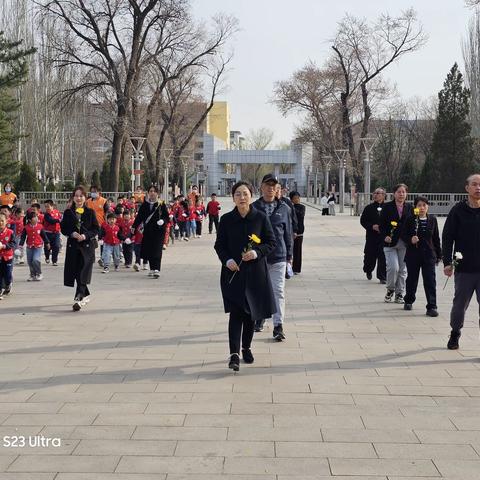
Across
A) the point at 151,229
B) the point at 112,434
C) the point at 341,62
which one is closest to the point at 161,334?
the point at 112,434

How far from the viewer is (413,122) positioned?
71625mm

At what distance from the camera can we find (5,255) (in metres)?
10.9

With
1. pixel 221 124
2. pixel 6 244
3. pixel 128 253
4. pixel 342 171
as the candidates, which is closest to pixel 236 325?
pixel 6 244

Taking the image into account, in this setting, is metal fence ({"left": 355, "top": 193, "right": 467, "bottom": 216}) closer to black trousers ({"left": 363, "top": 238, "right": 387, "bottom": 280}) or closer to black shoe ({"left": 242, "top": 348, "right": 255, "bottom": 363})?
black trousers ({"left": 363, "top": 238, "right": 387, "bottom": 280})

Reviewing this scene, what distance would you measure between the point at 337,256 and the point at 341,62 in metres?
32.9

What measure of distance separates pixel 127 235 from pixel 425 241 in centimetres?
728

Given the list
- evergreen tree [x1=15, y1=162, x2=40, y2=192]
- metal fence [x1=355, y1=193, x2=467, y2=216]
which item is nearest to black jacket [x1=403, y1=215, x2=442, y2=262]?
metal fence [x1=355, y1=193, x2=467, y2=216]

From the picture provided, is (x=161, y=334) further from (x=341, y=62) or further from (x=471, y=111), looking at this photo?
(x=471, y=111)

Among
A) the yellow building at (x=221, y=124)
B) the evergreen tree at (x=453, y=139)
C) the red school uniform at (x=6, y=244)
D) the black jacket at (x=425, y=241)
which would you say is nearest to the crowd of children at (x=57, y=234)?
the red school uniform at (x=6, y=244)

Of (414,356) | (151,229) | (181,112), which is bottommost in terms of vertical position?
(414,356)

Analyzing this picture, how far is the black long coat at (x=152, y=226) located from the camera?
13.4m

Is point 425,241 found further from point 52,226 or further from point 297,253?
point 52,226

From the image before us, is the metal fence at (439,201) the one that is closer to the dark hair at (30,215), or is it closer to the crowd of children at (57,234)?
the crowd of children at (57,234)

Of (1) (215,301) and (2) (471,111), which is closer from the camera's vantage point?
(1) (215,301)
